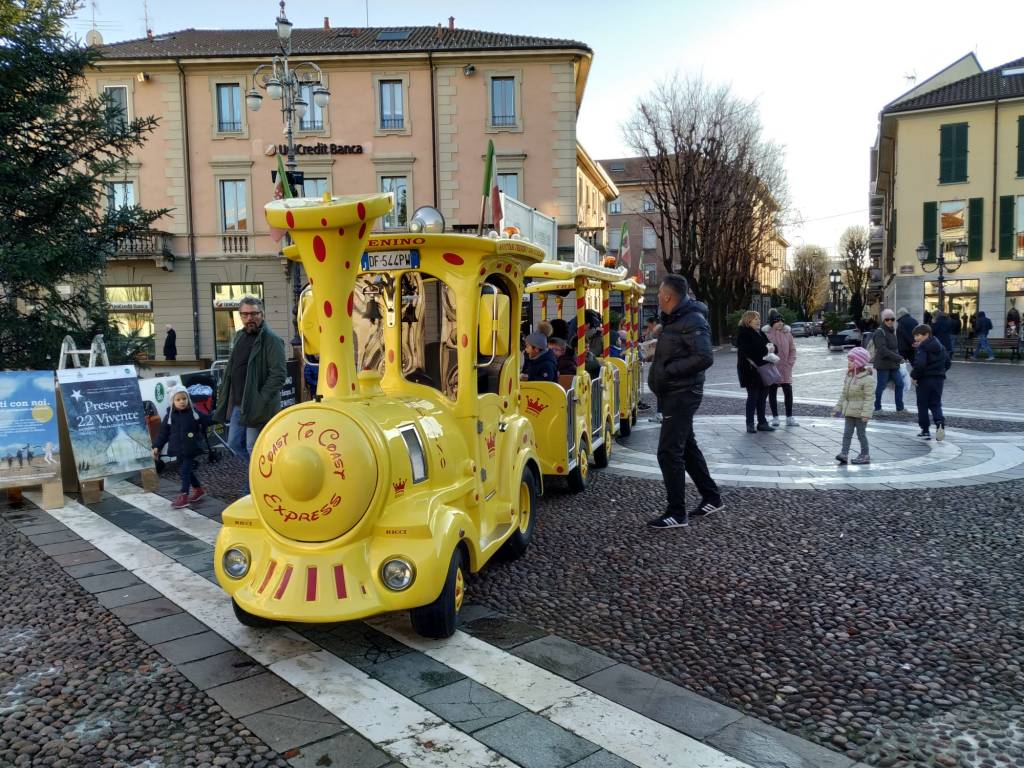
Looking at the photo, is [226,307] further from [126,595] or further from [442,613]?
[442,613]

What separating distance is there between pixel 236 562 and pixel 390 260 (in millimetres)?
2026

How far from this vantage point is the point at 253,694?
3643mm

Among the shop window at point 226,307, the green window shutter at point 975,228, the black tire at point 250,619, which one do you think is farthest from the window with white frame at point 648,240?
the black tire at point 250,619

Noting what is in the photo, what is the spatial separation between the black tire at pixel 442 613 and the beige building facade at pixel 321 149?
82.2 feet

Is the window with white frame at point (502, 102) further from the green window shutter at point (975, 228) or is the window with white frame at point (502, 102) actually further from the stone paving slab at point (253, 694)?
the stone paving slab at point (253, 694)

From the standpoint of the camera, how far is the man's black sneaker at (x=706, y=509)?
6656mm

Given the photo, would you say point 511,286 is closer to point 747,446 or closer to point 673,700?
point 673,700

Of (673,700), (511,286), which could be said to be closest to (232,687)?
(673,700)

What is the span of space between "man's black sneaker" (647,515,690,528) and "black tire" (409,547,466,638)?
2517 millimetres

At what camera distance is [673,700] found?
3518 mm

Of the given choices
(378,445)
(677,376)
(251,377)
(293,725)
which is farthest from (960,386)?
(293,725)

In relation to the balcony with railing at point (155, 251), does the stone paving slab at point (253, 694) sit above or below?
below

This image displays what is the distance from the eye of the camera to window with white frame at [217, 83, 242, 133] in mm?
28719

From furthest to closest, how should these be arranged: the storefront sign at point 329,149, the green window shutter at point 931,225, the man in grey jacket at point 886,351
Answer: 1. the green window shutter at point 931,225
2. the storefront sign at point 329,149
3. the man in grey jacket at point 886,351
